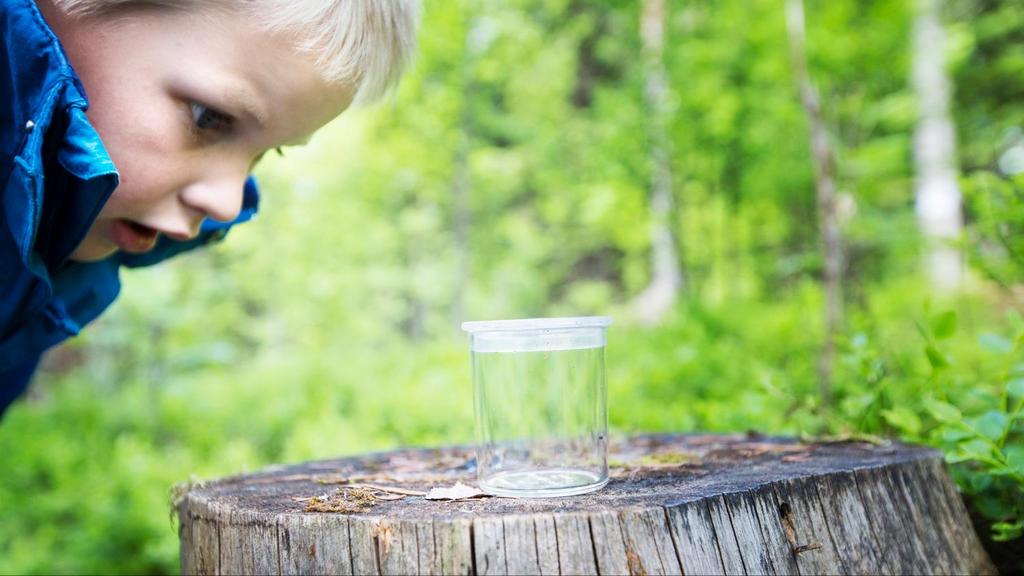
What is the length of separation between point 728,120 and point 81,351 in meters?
7.93

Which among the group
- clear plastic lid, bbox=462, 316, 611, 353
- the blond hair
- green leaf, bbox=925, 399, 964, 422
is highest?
the blond hair

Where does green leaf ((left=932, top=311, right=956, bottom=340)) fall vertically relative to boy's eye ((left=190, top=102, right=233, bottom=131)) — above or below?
below

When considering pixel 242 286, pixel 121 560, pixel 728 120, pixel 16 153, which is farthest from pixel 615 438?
pixel 242 286

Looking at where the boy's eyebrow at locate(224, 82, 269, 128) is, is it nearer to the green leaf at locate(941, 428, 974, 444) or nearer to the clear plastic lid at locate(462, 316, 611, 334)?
the clear plastic lid at locate(462, 316, 611, 334)

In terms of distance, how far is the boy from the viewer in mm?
1100

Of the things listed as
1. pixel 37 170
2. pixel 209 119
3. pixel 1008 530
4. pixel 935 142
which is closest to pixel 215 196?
pixel 209 119

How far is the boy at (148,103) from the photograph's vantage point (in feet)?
3.61

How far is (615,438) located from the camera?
1765 mm

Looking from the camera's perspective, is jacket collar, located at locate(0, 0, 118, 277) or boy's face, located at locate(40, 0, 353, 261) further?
boy's face, located at locate(40, 0, 353, 261)

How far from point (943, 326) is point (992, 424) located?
0.22m

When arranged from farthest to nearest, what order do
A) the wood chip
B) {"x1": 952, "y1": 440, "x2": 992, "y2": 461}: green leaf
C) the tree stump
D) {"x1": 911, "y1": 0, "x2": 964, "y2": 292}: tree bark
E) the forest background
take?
{"x1": 911, "y1": 0, "x2": 964, "y2": 292}: tree bark, the forest background, {"x1": 952, "y1": 440, "x2": 992, "y2": 461}: green leaf, the wood chip, the tree stump

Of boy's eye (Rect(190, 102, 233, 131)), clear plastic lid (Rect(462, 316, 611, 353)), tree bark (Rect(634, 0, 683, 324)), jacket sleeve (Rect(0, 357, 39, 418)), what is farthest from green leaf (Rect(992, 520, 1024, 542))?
tree bark (Rect(634, 0, 683, 324))

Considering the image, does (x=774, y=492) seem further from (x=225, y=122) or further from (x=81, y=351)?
(x=81, y=351)

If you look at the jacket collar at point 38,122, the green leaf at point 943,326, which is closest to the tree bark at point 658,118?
the green leaf at point 943,326
